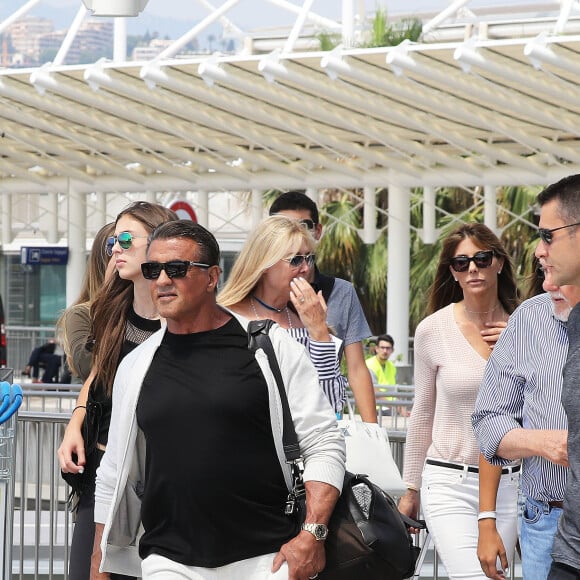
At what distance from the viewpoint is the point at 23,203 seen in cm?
5225

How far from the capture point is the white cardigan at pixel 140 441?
4.35 m

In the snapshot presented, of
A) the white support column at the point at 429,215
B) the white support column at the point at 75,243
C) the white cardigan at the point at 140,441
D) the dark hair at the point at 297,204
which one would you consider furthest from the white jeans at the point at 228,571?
the white support column at the point at 75,243

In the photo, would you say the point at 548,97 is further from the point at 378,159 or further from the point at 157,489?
the point at 157,489

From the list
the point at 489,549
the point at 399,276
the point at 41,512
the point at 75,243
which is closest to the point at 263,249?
the point at 489,549

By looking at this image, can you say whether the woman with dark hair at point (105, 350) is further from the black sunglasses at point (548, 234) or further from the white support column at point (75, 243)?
the white support column at point (75, 243)

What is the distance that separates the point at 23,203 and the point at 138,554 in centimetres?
4867

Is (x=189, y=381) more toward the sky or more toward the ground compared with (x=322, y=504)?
more toward the sky

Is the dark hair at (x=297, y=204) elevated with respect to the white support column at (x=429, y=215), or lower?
lower

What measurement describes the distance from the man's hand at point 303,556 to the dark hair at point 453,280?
2.10 metres

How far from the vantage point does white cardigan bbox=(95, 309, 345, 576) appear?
14.3 ft

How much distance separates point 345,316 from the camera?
6.39 m

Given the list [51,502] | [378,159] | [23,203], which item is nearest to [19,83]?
[378,159]

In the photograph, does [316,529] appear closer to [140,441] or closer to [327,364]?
[140,441]

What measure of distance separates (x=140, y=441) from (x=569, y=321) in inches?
56.4
